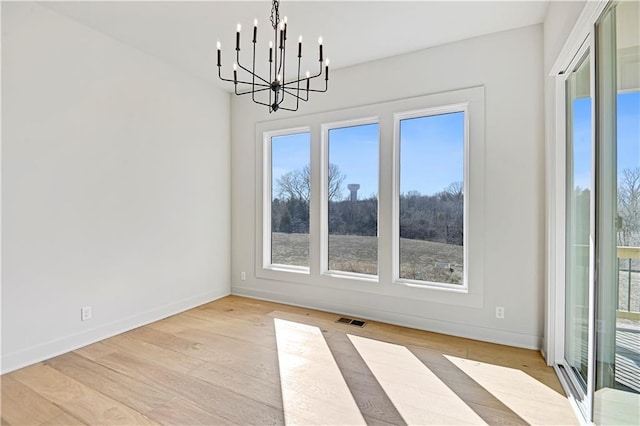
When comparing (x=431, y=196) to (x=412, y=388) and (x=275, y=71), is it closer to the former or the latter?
(x=412, y=388)

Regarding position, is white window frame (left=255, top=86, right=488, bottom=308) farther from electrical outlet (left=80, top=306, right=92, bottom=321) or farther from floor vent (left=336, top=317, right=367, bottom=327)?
electrical outlet (left=80, top=306, right=92, bottom=321)

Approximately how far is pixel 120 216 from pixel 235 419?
7.48ft

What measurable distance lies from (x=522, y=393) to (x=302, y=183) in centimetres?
300

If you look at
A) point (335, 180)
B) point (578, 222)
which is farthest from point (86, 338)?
point (578, 222)

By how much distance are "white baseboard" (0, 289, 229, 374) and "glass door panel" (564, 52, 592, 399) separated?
378 centimetres

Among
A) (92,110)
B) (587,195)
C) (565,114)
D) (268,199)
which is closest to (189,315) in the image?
(268,199)

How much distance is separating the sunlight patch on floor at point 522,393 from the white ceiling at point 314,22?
2.90m

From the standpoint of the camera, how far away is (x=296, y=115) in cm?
390

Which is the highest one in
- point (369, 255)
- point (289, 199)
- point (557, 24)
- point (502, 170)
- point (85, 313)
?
point (557, 24)

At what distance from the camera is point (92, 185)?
2828 mm

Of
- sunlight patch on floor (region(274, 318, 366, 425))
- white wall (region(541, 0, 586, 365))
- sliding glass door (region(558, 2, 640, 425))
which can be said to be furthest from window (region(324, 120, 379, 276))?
sliding glass door (region(558, 2, 640, 425))

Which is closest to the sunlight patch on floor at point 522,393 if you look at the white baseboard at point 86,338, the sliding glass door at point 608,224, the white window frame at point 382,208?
the sliding glass door at point 608,224

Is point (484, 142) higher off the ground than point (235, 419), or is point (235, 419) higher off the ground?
point (484, 142)

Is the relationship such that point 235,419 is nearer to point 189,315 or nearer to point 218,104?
point 189,315
